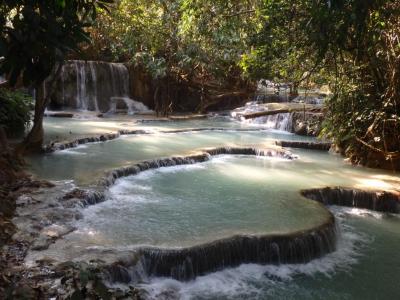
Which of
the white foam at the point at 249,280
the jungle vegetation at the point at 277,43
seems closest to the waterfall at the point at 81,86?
the jungle vegetation at the point at 277,43

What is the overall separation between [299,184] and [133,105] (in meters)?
14.0

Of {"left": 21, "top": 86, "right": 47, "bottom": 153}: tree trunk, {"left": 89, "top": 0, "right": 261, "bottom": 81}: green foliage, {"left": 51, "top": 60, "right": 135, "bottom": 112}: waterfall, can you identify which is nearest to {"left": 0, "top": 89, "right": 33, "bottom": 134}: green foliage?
{"left": 21, "top": 86, "right": 47, "bottom": 153}: tree trunk

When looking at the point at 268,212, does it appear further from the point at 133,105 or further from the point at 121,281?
the point at 133,105

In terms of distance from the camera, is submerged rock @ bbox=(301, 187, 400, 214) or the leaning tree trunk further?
submerged rock @ bbox=(301, 187, 400, 214)

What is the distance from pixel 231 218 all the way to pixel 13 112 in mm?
6358

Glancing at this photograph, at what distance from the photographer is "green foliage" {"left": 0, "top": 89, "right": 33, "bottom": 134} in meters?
10.6

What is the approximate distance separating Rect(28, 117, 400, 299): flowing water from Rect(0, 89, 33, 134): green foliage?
1265mm

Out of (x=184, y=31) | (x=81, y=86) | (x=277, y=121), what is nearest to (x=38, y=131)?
(x=184, y=31)

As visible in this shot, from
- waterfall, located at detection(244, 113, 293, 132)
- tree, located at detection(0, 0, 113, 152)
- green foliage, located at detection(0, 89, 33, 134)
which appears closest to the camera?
tree, located at detection(0, 0, 113, 152)

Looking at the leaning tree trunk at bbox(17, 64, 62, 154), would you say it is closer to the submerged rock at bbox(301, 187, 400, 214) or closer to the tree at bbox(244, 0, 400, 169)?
the tree at bbox(244, 0, 400, 169)

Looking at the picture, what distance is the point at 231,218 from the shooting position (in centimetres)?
703

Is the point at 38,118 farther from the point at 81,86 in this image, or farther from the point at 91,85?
the point at 91,85

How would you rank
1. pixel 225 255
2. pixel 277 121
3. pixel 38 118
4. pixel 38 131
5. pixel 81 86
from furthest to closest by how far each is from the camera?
pixel 81 86
pixel 277 121
pixel 38 131
pixel 38 118
pixel 225 255

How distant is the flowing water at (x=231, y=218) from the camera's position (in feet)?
18.6
